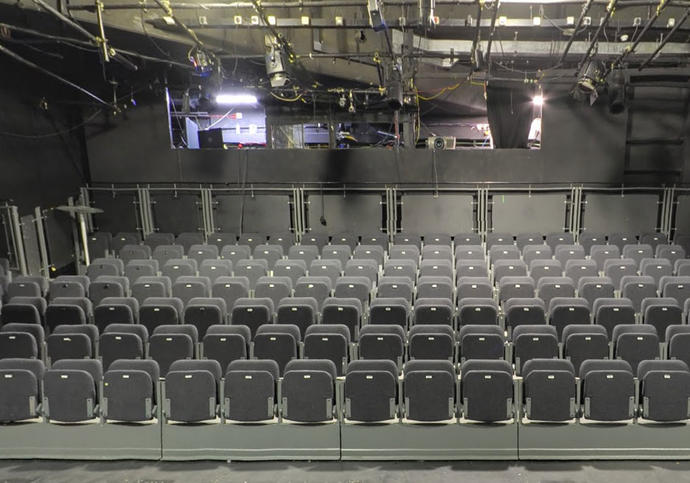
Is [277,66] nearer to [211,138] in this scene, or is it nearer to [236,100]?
[211,138]

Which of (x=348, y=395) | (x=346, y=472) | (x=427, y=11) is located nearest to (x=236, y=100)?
(x=427, y=11)

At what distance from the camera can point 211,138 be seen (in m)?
13.0

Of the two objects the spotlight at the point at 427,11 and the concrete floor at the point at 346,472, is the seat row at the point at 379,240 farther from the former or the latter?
the concrete floor at the point at 346,472

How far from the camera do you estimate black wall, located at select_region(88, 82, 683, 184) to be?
1229cm

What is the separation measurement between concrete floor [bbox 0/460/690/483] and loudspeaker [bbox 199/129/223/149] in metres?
9.19

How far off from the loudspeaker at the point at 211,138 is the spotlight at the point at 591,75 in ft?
26.1

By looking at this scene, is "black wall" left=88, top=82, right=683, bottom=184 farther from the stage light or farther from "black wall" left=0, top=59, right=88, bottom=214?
the stage light

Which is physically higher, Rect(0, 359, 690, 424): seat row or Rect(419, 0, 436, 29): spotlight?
Rect(419, 0, 436, 29): spotlight

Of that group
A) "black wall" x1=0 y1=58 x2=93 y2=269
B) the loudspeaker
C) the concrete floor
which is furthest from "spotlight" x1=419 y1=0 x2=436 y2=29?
"black wall" x1=0 y1=58 x2=93 y2=269

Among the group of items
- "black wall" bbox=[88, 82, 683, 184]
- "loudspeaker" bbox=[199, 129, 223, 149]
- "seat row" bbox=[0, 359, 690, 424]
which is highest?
"loudspeaker" bbox=[199, 129, 223, 149]

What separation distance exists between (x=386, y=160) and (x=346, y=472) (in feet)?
28.9

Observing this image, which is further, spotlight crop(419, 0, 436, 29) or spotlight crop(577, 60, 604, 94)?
spotlight crop(577, 60, 604, 94)

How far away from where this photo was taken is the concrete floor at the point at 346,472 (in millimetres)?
4637

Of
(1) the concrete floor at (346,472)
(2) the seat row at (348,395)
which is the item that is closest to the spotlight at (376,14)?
(2) the seat row at (348,395)
